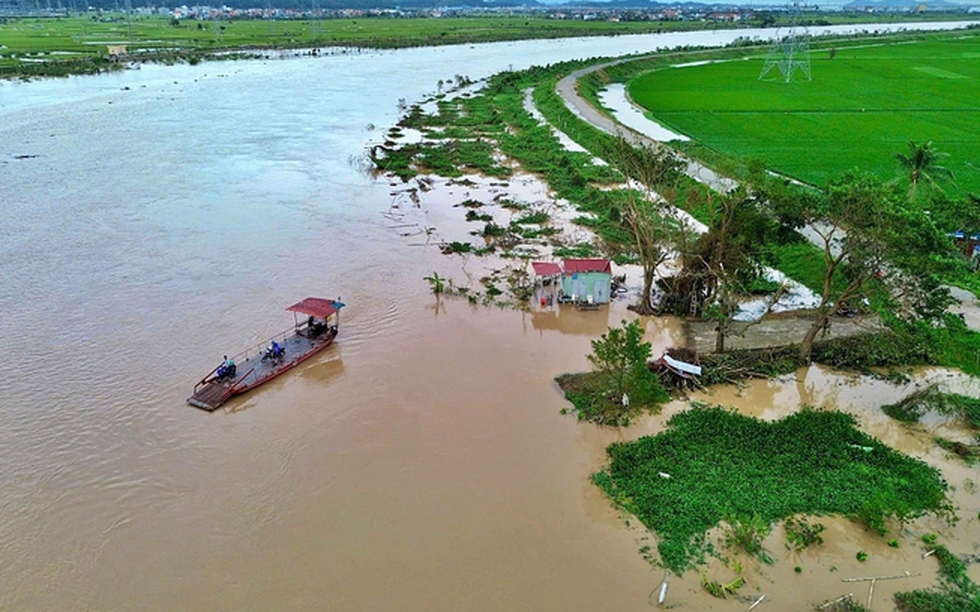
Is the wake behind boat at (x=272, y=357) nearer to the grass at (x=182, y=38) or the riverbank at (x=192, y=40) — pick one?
the grass at (x=182, y=38)

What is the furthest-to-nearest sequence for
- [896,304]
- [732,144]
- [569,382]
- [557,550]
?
[732,144] < [569,382] < [896,304] < [557,550]

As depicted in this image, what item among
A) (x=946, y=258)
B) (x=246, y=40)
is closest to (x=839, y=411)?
(x=946, y=258)

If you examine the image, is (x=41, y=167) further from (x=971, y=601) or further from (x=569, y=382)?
(x=971, y=601)

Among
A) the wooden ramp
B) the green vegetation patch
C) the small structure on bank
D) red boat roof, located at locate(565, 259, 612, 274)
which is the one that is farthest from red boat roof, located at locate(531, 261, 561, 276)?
the wooden ramp

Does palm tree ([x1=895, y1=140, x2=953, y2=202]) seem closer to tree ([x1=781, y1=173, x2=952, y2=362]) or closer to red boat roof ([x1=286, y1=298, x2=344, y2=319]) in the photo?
tree ([x1=781, y1=173, x2=952, y2=362])

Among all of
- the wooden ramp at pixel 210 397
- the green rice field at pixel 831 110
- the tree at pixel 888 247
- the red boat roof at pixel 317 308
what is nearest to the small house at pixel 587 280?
the tree at pixel 888 247

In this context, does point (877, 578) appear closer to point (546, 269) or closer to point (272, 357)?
point (546, 269)

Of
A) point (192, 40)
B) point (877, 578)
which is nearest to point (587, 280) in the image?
point (877, 578)
